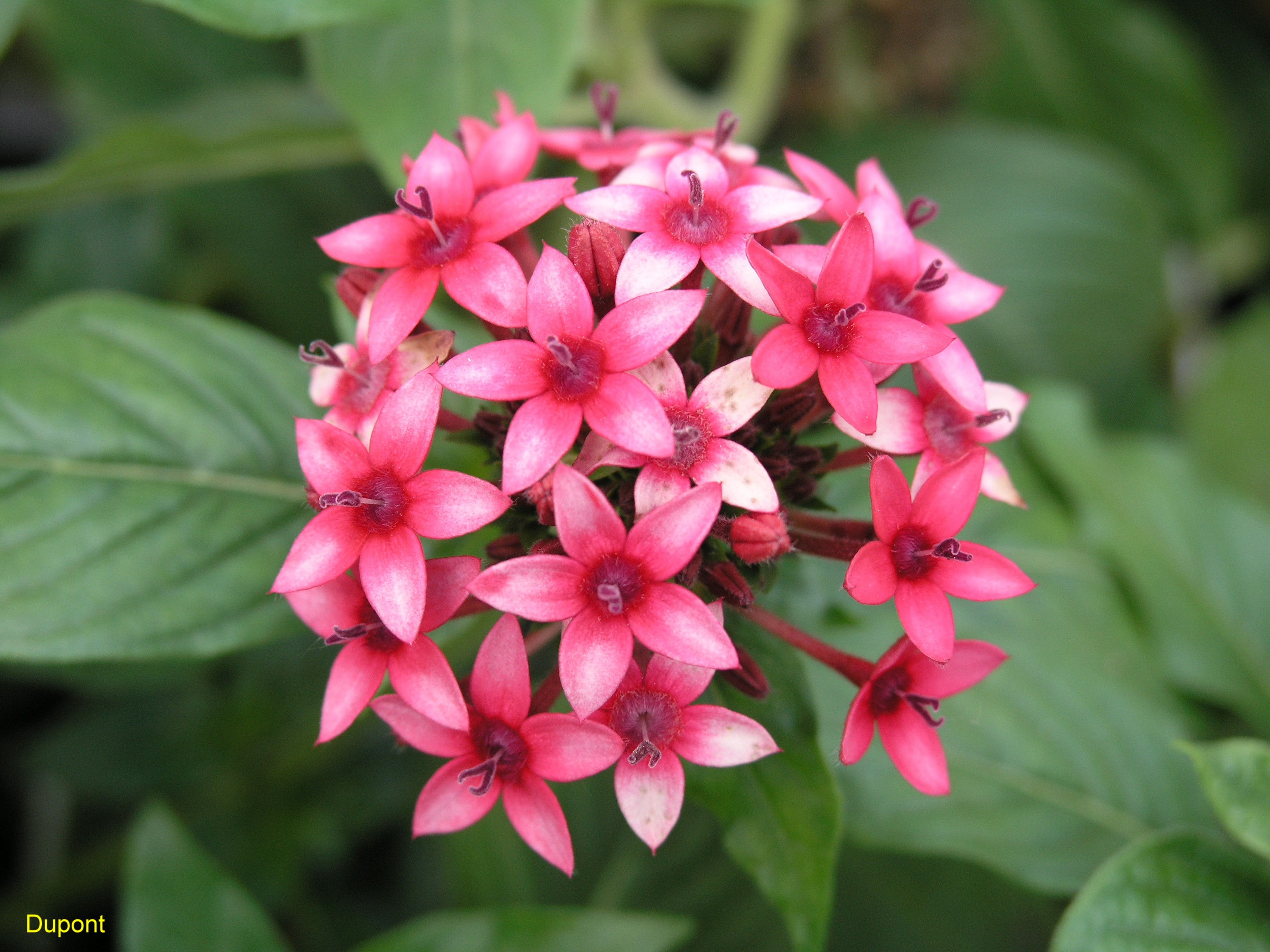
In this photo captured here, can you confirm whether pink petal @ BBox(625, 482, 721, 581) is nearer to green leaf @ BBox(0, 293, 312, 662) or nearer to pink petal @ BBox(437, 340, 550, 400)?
pink petal @ BBox(437, 340, 550, 400)

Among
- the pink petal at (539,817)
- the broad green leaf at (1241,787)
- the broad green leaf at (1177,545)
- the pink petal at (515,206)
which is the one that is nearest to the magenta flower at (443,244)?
the pink petal at (515,206)

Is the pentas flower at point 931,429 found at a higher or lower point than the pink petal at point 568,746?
higher

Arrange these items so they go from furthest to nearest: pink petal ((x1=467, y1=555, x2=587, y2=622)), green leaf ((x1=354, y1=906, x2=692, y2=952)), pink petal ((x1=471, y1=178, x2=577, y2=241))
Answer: green leaf ((x1=354, y1=906, x2=692, y2=952)) → pink petal ((x1=471, y1=178, x2=577, y2=241)) → pink petal ((x1=467, y1=555, x2=587, y2=622))

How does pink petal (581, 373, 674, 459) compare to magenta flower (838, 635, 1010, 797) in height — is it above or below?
above

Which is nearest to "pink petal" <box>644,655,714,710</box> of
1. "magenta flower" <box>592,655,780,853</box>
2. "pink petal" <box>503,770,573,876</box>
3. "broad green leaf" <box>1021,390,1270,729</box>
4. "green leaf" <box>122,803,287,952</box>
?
"magenta flower" <box>592,655,780,853</box>

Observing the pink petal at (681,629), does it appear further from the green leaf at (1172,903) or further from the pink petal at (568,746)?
the green leaf at (1172,903)

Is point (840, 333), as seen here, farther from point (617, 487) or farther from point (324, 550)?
point (324, 550)

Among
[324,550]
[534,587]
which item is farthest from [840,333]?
[324,550]
